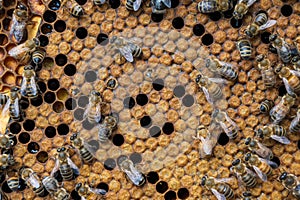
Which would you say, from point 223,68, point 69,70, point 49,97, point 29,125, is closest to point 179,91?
point 223,68

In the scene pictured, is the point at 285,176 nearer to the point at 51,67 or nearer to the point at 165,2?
the point at 165,2

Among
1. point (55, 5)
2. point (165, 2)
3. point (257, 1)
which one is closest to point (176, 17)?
point (165, 2)

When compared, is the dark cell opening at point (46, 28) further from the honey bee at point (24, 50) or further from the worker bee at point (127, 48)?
the worker bee at point (127, 48)

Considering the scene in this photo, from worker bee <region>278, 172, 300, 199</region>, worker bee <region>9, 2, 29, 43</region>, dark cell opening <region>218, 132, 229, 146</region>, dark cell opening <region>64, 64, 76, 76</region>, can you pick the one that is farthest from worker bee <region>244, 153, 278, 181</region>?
worker bee <region>9, 2, 29, 43</region>

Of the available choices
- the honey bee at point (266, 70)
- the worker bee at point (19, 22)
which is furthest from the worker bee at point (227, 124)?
the worker bee at point (19, 22)

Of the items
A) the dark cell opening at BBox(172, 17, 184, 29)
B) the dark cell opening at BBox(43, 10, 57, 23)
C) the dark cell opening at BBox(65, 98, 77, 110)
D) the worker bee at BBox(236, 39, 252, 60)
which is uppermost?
the worker bee at BBox(236, 39, 252, 60)

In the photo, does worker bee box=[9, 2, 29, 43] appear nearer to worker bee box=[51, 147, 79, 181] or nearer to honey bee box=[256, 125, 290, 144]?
worker bee box=[51, 147, 79, 181]

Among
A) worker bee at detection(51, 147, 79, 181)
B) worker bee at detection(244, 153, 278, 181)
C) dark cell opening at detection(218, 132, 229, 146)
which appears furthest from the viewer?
dark cell opening at detection(218, 132, 229, 146)
